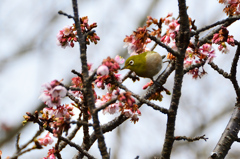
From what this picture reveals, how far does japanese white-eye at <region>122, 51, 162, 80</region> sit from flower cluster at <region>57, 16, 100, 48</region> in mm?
619

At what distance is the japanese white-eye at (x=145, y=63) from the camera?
3.34 m

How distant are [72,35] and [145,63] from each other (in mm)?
795

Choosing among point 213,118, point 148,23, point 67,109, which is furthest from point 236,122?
point 213,118

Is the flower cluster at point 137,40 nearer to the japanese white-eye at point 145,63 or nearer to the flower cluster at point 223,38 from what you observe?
the japanese white-eye at point 145,63

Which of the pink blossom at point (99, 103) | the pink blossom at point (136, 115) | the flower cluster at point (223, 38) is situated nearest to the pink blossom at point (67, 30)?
the pink blossom at point (99, 103)

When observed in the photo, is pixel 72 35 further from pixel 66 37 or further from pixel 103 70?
pixel 103 70

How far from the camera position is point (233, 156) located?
1016cm

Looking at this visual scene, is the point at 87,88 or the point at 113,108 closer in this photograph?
the point at 87,88

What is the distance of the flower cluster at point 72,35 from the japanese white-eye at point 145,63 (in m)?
0.62

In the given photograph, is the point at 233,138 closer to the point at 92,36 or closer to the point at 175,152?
the point at 92,36

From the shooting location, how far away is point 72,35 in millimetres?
2867

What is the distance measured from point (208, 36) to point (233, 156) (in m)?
7.53

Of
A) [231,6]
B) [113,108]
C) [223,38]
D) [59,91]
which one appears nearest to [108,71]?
[59,91]

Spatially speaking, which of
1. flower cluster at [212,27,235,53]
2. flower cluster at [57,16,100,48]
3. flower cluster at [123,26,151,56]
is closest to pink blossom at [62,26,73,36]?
flower cluster at [57,16,100,48]
